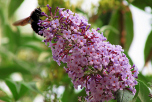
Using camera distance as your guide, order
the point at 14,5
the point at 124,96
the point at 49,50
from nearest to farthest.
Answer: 1. the point at 124,96
2. the point at 14,5
3. the point at 49,50

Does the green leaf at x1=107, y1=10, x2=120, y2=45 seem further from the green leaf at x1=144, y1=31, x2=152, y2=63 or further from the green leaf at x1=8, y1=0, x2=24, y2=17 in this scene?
the green leaf at x1=8, y1=0, x2=24, y2=17

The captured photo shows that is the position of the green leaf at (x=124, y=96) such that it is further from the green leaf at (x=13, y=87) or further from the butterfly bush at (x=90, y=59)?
the green leaf at (x=13, y=87)

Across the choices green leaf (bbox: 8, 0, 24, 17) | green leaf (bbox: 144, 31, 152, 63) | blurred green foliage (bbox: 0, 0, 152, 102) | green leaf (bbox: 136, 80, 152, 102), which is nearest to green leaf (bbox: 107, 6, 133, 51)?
blurred green foliage (bbox: 0, 0, 152, 102)

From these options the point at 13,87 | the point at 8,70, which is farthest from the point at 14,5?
the point at 8,70

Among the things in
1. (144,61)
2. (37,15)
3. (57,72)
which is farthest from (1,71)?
(144,61)

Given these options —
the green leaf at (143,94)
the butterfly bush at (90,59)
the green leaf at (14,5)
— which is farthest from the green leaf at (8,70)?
the green leaf at (143,94)

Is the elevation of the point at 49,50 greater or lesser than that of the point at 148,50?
lesser

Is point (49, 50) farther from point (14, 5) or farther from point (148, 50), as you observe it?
point (148, 50)

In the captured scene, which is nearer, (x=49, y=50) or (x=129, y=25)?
(x=49, y=50)
